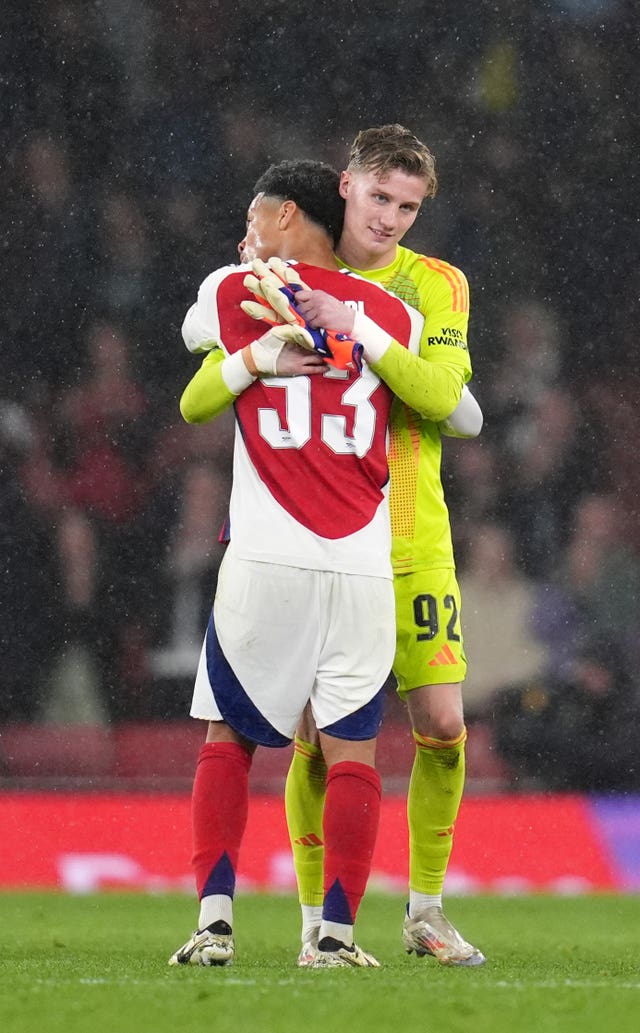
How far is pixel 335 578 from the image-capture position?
274 centimetres

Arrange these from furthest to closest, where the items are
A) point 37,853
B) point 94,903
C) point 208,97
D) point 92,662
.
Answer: point 208,97
point 92,662
point 37,853
point 94,903

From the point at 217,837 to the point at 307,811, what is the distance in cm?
44

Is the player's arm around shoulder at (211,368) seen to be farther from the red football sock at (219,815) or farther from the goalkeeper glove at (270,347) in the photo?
→ the red football sock at (219,815)

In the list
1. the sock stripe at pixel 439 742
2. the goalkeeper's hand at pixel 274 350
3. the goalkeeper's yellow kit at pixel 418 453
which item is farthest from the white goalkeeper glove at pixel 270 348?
the sock stripe at pixel 439 742

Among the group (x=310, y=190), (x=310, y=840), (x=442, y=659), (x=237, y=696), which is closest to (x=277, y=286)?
(x=310, y=190)

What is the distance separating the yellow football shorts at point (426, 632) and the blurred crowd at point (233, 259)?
326 centimetres

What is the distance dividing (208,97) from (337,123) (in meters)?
0.57

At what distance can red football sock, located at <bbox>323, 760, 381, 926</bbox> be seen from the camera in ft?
8.90

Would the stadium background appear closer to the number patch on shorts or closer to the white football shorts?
the number patch on shorts

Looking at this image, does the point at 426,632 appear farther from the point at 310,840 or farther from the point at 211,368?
the point at 211,368

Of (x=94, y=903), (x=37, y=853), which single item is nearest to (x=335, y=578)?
(x=94, y=903)

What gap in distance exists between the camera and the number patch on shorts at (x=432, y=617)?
3176mm

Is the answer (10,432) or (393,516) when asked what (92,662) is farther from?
(393,516)

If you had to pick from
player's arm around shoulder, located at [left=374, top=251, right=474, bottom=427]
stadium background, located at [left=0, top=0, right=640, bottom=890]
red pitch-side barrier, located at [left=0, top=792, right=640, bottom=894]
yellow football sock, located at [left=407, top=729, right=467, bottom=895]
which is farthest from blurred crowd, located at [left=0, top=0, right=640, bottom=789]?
player's arm around shoulder, located at [left=374, top=251, right=474, bottom=427]
